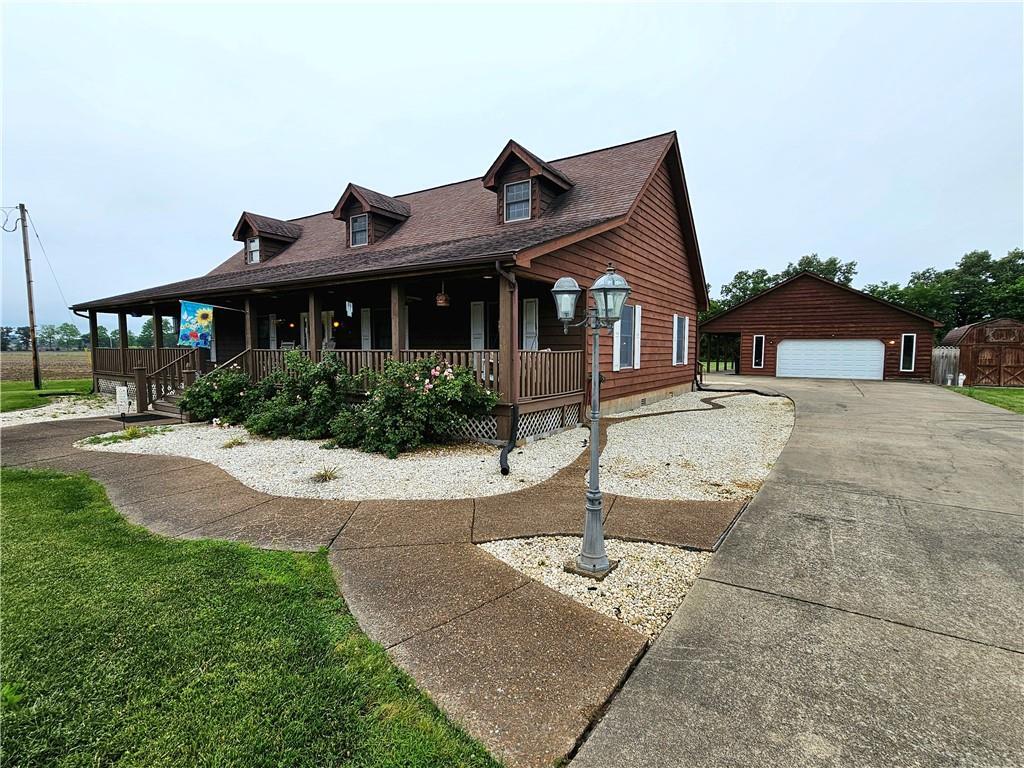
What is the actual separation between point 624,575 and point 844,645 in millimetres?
1326

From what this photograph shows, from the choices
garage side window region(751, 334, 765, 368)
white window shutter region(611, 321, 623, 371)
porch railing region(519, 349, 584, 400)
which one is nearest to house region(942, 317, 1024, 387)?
garage side window region(751, 334, 765, 368)

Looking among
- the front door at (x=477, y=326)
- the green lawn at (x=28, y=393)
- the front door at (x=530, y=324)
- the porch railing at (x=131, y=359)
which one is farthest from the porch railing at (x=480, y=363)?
the green lawn at (x=28, y=393)

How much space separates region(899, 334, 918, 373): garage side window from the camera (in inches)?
873

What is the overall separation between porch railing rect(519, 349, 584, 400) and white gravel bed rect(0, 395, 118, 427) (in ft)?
37.0

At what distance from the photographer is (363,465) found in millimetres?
6641

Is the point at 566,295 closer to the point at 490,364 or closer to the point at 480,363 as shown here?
the point at 490,364

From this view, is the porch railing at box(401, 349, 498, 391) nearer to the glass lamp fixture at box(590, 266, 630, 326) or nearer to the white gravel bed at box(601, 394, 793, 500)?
the white gravel bed at box(601, 394, 793, 500)

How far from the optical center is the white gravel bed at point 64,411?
11248mm

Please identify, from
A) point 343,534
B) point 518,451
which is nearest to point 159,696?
point 343,534

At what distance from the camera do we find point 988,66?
13609 millimetres

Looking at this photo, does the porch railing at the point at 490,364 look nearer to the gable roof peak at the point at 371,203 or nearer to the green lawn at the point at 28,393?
the gable roof peak at the point at 371,203

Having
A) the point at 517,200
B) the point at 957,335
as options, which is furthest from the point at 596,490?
the point at 957,335

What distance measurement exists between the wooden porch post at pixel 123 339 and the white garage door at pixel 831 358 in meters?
29.4

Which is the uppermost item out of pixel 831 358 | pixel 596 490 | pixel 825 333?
pixel 825 333
